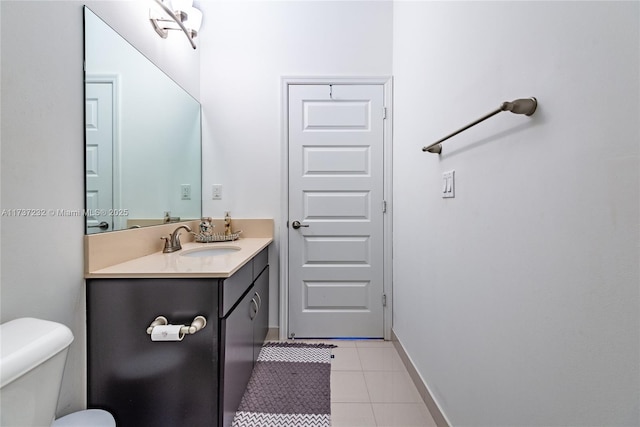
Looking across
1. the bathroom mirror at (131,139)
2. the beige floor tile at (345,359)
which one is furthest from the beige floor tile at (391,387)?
the bathroom mirror at (131,139)

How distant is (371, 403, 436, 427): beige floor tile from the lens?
1295 mm

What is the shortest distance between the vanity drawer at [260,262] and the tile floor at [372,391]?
0.77 meters

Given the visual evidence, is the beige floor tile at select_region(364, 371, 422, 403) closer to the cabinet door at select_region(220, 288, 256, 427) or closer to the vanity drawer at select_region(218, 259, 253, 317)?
the cabinet door at select_region(220, 288, 256, 427)

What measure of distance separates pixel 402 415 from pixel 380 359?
1.62ft

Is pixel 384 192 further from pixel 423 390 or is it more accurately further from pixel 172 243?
pixel 172 243

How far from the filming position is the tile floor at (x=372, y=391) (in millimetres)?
1322

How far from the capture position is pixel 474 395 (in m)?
0.97

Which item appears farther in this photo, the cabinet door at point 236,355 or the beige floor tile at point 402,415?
the beige floor tile at point 402,415

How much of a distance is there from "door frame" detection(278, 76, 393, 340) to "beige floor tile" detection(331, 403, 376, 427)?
2.49 feet

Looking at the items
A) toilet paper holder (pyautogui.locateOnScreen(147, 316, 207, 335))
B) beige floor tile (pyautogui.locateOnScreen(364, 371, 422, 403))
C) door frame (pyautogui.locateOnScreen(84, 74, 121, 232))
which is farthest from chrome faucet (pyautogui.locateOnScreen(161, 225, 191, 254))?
beige floor tile (pyautogui.locateOnScreen(364, 371, 422, 403))

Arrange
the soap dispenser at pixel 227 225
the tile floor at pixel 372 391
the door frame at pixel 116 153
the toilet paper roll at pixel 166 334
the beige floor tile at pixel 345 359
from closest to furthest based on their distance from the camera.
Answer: the toilet paper roll at pixel 166 334 < the door frame at pixel 116 153 < the tile floor at pixel 372 391 < the beige floor tile at pixel 345 359 < the soap dispenser at pixel 227 225

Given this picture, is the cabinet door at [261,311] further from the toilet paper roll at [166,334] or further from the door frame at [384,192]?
the toilet paper roll at [166,334]

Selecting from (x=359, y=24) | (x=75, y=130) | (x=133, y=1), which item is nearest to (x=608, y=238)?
(x=75, y=130)

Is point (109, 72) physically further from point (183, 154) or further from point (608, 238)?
point (608, 238)
